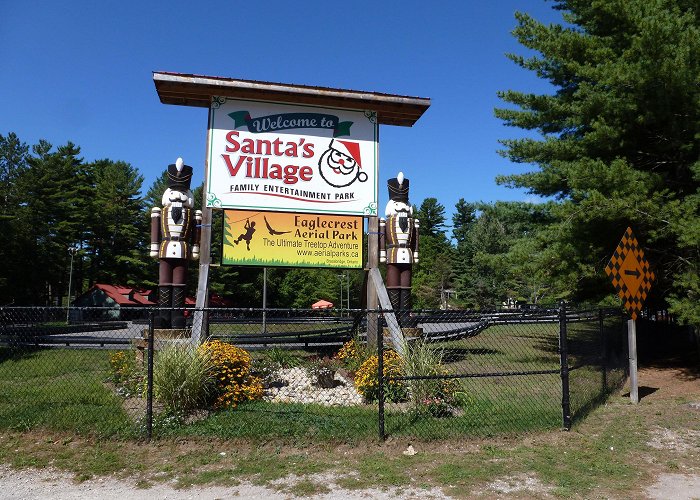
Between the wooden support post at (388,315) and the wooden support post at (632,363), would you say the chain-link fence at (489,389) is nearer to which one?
the wooden support post at (388,315)

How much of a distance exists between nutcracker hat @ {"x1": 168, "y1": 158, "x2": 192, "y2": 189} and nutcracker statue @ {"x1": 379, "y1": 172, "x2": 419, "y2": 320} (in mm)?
3643

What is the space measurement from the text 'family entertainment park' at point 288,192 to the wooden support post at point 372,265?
19mm

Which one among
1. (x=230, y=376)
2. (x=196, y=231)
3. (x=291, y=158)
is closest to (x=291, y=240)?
(x=291, y=158)

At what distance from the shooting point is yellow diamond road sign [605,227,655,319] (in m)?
8.51

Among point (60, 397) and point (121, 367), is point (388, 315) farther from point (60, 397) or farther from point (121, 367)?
point (60, 397)

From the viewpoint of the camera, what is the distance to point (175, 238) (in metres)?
9.12

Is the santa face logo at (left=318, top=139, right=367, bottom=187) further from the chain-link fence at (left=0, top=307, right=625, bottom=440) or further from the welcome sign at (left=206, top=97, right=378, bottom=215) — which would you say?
the chain-link fence at (left=0, top=307, right=625, bottom=440)

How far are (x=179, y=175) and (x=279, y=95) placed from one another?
2.31 meters

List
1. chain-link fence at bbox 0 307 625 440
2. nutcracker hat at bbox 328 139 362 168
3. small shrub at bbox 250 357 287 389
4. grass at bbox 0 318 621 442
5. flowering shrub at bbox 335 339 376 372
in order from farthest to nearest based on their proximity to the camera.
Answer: nutcracker hat at bbox 328 139 362 168 < flowering shrub at bbox 335 339 376 372 < small shrub at bbox 250 357 287 389 < chain-link fence at bbox 0 307 625 440 < grass at bbox 0 318 621 442

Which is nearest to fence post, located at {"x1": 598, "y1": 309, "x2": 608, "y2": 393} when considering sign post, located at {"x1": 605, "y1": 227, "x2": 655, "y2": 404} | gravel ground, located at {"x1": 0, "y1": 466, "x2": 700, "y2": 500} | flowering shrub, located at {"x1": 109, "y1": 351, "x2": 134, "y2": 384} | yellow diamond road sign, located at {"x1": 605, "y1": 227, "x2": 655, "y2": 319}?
sign post, located at {"x1": 605, "y1": 227, "x2": 655, "y2": 404}

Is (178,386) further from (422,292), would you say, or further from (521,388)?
(422,292)

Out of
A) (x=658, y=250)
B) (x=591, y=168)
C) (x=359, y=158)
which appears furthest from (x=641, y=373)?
(x=359, y=158)

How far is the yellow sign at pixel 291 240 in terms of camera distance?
936cm

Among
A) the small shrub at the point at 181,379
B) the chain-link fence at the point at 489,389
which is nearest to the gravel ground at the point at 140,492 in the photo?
the chain-link fence at the point at 489,389
